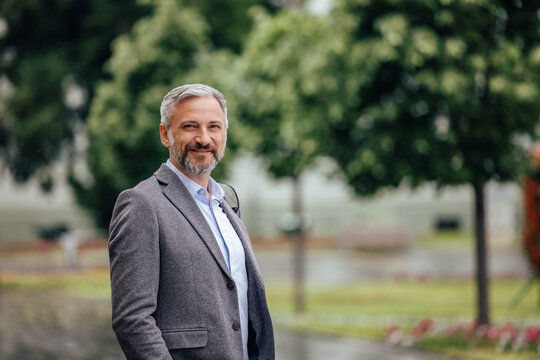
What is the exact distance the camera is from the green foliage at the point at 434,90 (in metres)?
8.28

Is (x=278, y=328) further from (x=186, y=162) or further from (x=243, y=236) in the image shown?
(x=186, y=162)

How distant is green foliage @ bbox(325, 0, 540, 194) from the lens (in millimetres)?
8281

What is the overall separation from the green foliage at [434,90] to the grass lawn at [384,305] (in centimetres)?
227

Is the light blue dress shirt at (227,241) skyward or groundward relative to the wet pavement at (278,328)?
skyward

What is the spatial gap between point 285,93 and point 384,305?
5.91m

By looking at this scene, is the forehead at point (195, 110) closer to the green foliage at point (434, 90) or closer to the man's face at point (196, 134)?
the man's face at point (196, 134)

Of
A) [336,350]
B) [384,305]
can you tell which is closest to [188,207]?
[336,350]

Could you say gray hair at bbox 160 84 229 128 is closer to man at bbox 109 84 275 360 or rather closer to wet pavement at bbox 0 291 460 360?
man at bbox 109 84 275 360

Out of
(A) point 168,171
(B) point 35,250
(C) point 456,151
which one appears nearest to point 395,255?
(B) point 35,250

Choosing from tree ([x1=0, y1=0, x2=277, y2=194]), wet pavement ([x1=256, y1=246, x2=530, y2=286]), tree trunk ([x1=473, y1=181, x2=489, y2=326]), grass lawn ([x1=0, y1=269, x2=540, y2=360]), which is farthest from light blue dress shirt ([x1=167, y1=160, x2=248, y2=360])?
tree ([x1=0, y1=0, x2=277, y2=194])

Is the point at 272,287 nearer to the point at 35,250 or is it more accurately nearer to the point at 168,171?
the point at 35,250

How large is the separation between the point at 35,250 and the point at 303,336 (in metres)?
17.9

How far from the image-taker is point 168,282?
8.29ft

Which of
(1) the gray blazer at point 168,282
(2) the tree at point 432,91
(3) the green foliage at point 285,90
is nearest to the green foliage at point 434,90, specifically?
(2) the tree at point 432,91
